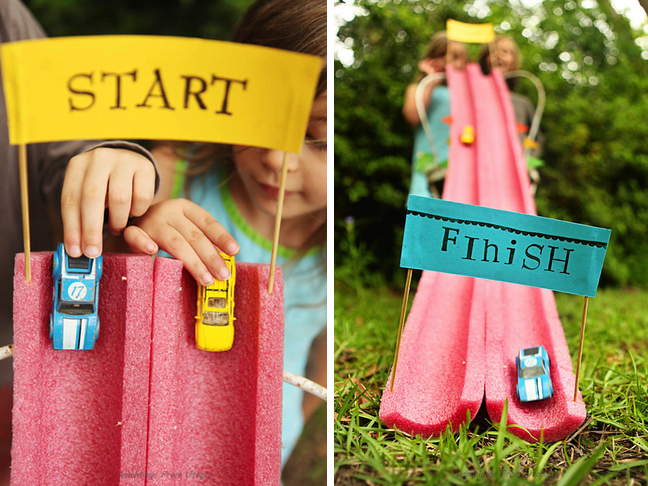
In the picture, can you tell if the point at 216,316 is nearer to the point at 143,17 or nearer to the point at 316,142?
the point at 316,142

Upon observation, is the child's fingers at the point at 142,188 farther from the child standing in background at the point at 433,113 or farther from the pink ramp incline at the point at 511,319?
the child standing in background at the point at 433,113

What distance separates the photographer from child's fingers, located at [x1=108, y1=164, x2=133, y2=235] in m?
1.02

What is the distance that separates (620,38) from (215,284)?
3493mm

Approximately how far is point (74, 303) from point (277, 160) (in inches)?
27.6

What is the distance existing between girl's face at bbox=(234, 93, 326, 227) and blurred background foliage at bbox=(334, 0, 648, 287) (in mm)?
1230

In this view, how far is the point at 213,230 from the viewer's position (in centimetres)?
109

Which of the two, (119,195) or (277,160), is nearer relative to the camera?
(119,195)

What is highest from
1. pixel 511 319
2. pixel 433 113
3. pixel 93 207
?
pixel 433 113

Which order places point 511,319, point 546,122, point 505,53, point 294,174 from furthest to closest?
point 546,122 → point 505,53 → point 511,319 → point 294,174

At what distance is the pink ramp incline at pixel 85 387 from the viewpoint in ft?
3.15

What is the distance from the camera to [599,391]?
1.46 meters

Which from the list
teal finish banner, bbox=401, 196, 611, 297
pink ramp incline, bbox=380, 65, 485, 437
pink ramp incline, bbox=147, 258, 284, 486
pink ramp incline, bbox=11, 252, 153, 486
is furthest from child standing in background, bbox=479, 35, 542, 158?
pink ramp incline, bbox=11, 252, 153, 486

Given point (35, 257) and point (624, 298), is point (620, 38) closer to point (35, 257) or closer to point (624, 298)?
point (624, 298)

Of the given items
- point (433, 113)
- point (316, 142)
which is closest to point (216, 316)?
point (316, 142)
